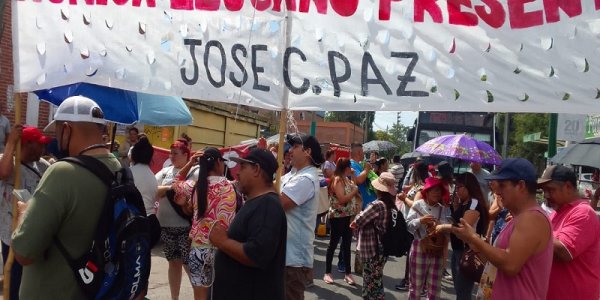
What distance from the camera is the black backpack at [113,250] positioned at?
275cm

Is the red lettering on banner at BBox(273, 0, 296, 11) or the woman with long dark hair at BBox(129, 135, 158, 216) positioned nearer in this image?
the red lettering on banner at BBox(273, 0, 296, 11)

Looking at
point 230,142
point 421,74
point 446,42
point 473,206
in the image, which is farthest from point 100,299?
point 230,142

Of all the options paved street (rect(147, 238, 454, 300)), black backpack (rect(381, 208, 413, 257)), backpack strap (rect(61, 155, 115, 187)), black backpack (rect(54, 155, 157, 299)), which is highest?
backpack strap (rect(61, 155, 115, 187))

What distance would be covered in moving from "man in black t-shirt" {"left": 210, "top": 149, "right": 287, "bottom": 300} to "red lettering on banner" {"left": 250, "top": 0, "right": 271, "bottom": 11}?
936 millimetres

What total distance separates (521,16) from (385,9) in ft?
2.61

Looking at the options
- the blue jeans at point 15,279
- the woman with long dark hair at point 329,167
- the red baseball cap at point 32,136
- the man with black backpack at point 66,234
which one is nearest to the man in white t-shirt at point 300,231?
the man with black backpack at point 66,234

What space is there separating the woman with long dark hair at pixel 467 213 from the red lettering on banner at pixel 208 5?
10.1 ft

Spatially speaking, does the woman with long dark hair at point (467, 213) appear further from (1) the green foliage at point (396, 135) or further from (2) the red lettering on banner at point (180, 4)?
(1) the green foliage at point (396, 135)

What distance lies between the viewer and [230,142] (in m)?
19.9

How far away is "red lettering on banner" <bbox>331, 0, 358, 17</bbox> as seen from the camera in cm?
358

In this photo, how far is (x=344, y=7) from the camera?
359cm

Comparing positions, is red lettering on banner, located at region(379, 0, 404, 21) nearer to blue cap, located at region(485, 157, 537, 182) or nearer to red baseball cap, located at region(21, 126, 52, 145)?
blue cap, located at region(485, 157, 537, 182)

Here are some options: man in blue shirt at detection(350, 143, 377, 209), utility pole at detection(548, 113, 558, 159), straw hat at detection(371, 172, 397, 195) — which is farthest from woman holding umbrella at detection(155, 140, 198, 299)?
utility pole at detection(548, 113, 558, 159)

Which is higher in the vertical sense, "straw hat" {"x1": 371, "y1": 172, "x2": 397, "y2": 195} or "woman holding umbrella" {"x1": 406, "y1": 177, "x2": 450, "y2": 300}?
"straw hat" {"x1": 371, "y1": 172, "x2": 397, "y2": 195}
